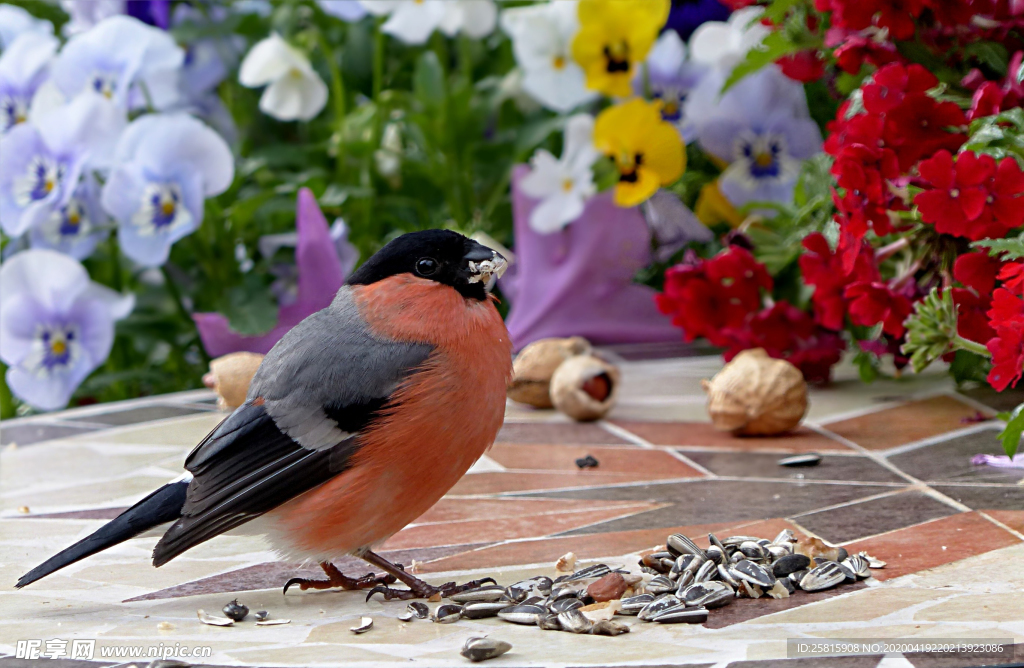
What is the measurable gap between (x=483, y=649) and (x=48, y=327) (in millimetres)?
1644

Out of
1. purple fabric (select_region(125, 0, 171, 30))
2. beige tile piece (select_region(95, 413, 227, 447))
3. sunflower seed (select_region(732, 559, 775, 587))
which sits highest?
purple fabric (select_region(125, 0, 171, 30))

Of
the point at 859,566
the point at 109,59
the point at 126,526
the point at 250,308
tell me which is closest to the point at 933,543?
the point at 859,566

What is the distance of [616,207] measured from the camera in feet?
8.80

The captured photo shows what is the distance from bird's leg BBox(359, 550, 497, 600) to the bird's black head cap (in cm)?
36

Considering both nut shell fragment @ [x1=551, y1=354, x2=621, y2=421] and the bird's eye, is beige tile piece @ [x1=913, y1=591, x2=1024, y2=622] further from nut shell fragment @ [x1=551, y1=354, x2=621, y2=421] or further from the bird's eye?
nut shell fragment @ [x1=551, y1=354, x2=621, y2=421]

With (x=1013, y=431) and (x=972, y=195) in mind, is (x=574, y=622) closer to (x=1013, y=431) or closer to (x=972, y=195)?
(x=1013, y=431)

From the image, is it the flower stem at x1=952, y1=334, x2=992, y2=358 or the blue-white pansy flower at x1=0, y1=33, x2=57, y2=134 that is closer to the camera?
the flower stem at x1=952, y1=334, x2=992, y2=358

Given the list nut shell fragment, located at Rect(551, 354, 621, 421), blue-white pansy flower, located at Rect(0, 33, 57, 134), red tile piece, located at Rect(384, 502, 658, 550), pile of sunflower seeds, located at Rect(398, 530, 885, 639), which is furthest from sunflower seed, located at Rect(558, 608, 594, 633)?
blue-white pansy flower, located at Rect(0, 33, 57, 134)

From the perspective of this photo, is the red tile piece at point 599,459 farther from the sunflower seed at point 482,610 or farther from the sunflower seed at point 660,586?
the sunflower seed at point 482,610

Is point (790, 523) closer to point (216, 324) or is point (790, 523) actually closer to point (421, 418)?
point (421, 418)

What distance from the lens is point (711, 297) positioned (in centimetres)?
228

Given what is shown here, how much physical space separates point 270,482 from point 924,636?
74 cm

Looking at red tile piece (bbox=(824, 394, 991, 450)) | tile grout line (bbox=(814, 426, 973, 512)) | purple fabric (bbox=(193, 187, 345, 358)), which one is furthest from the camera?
purple fabric (bbox=(193, 187, 345, 358))

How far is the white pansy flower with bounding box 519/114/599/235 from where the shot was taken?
258 centimetres
